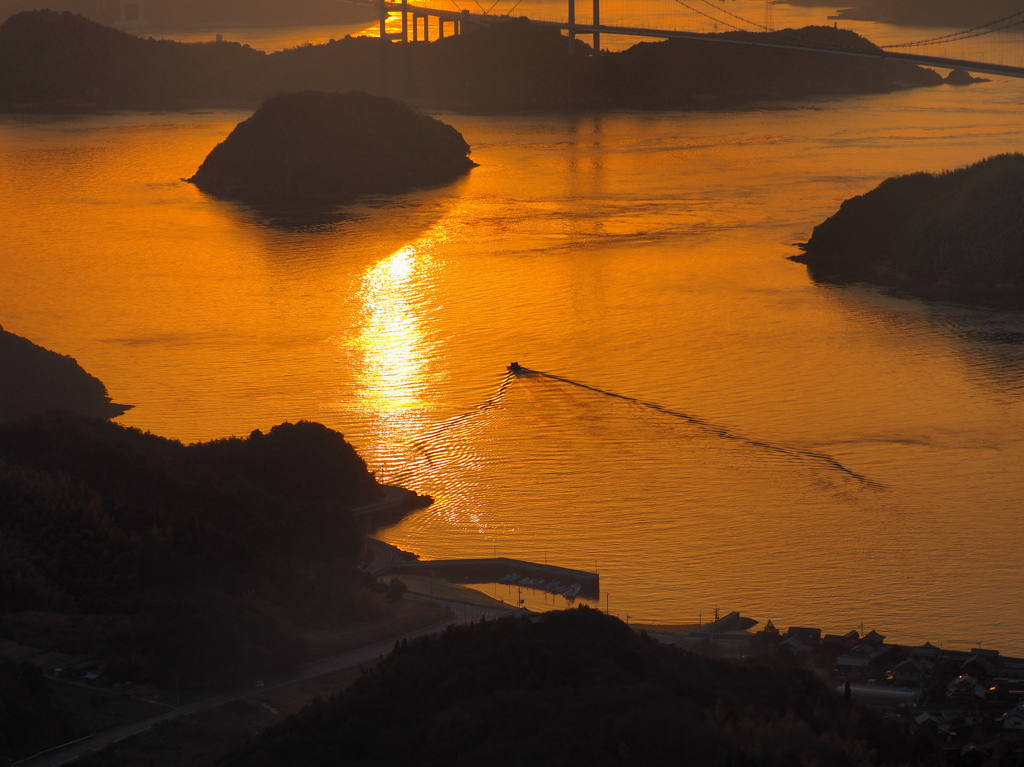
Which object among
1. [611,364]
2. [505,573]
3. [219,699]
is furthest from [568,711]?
[611,364]

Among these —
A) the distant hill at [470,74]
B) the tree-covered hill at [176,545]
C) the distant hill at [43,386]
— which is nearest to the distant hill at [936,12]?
the distant hill at [470,74]

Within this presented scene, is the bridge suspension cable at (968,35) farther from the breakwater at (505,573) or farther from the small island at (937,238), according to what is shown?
the breakwater at (505,573)

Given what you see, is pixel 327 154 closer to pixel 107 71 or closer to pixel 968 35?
pixel 107 71

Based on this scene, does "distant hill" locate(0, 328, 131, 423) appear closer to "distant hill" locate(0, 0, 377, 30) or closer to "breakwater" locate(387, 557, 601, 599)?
"breakwater" locate(387, 557, 601, 599)

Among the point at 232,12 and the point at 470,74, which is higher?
the point at 232,12

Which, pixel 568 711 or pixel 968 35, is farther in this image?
pixel 968 35

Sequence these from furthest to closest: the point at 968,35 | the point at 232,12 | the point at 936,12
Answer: the point at 232,12 < the point at 936,12 < the point at 968,35

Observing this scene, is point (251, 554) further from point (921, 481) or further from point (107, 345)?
point (107, 345)

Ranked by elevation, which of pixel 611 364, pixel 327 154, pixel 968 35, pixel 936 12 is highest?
pixel 936 12
